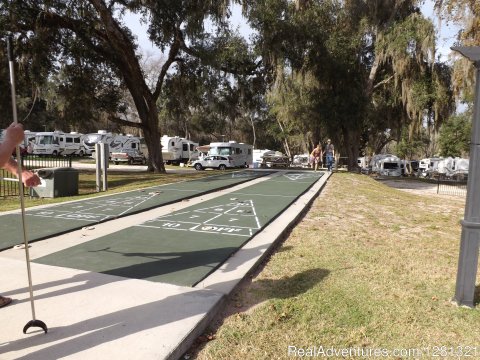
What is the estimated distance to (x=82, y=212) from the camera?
311 inches

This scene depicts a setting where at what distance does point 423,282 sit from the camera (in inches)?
172

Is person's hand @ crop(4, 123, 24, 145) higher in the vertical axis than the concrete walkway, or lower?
Answer: higher

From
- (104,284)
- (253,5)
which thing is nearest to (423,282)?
(104,284)

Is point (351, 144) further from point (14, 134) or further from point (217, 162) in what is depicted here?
point (14, 134)

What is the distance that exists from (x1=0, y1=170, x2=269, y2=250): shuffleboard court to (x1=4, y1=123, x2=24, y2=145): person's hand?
3.28m

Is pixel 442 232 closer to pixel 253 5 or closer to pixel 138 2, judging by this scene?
pixel 253 5

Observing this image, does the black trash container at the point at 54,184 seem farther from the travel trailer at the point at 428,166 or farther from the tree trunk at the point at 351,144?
the travel trailer at the point at 428,166

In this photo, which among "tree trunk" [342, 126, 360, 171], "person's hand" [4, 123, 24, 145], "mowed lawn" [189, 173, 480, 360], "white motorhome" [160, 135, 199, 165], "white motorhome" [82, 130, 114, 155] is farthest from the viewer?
"white motorhome" [82, 130, 114, 155]

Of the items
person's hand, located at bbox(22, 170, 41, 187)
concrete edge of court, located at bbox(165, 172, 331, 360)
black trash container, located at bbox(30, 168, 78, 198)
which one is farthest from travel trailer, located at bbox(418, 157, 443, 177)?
person's hand, located at bbox(22, 170, 41, 187)

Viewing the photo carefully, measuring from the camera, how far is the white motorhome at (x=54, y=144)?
36031 millimetres

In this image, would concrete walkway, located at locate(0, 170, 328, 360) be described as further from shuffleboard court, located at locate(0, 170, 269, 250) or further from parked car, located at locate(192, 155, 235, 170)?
parked car, located at locate(192, 155, 235, 170)

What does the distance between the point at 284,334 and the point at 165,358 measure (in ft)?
3.41

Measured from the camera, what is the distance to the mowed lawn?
305 centimetres

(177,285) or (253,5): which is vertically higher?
(253,5)
